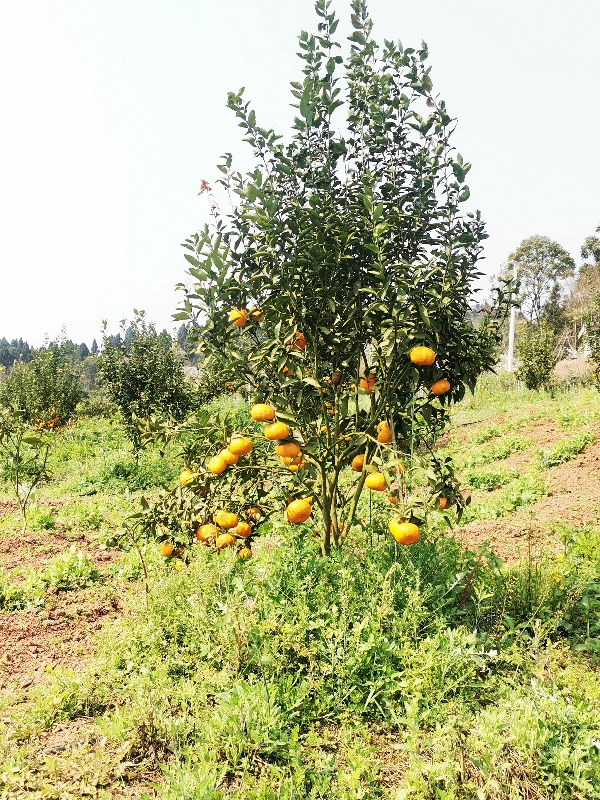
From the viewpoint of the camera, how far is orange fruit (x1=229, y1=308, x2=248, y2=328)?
271 cm

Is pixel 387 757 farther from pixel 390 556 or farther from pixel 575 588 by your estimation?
pixel 575 588

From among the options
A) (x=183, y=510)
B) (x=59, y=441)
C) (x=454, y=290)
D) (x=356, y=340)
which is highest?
(x=454, y=290)

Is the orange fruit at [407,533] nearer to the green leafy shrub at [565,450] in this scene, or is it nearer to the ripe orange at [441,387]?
the ripe orange at [441,387]

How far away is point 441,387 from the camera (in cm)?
260

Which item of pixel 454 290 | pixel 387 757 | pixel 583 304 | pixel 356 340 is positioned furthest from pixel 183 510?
pixel 583 304

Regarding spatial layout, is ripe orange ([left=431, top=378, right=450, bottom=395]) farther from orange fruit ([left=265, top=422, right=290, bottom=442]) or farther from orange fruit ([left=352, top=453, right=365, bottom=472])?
orange fruit ([left=265, top=422, right=290, bottom=442])

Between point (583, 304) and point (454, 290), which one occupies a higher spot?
point (583, 304)

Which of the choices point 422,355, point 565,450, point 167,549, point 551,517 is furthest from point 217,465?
point 565,450

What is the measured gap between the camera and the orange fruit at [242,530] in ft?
9.60

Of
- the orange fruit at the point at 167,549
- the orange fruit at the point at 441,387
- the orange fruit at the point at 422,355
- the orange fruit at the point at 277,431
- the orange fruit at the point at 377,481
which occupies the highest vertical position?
the orange fruit at the point at 422,355

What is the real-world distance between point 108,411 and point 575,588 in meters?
14.9

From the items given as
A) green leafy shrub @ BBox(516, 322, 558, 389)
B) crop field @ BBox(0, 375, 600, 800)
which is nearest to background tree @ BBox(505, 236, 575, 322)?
green leafy shrub @ BBox(516, 322, 558, 389)

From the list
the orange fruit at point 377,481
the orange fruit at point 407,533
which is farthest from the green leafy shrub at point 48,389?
the orange fruit at point 407,533

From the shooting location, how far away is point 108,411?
16.0 metres
